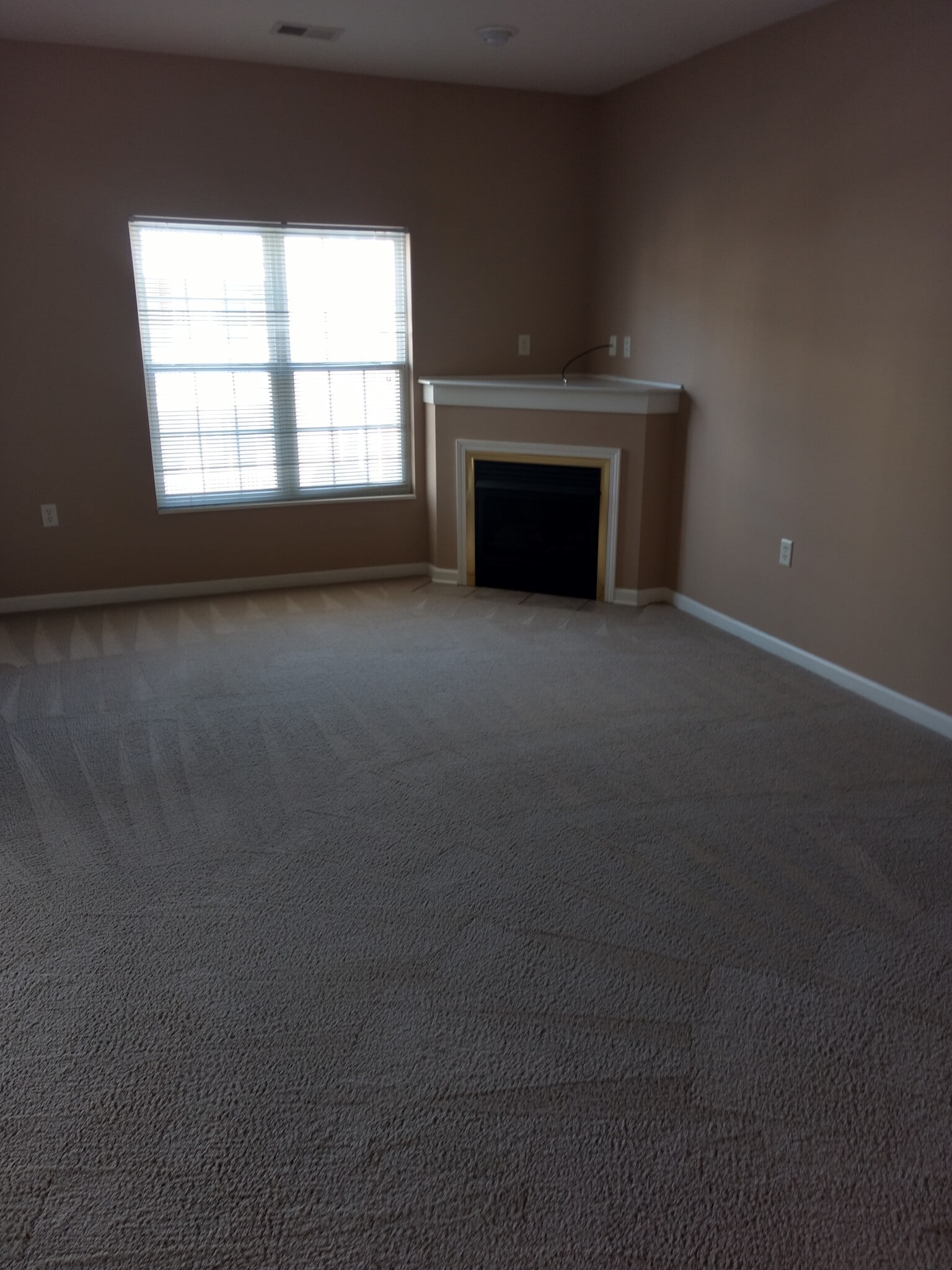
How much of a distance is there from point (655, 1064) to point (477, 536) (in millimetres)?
3631

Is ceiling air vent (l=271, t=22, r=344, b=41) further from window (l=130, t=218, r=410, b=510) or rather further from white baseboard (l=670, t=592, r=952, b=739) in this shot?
white baseboard (l=670, t=592, r=952, b=739)

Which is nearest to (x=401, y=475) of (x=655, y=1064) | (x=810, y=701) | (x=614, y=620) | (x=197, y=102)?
(x=614, y=620)

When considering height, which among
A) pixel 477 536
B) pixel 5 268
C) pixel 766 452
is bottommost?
pixel 477 536

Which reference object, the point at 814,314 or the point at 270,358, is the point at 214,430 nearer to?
the point at 270,358

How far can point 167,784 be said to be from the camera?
9.97 ft

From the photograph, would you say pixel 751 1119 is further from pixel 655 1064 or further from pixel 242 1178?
pixel 242 1178

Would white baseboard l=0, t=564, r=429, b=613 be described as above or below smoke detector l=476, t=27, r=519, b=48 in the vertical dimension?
below

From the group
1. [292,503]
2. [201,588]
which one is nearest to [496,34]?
[292,503]

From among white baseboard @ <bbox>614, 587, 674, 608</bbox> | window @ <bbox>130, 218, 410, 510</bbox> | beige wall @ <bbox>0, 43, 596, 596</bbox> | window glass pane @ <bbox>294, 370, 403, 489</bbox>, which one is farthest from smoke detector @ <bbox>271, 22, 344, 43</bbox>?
white baseboard @ <bbox>614, 587, 674, 608</bbox>

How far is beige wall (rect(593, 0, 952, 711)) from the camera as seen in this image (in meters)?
3.30

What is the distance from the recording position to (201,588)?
16.7ft

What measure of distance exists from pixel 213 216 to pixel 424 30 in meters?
1.33

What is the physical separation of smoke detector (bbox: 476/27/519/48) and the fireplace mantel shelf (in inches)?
58.5

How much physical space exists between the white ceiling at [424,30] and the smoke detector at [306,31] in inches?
1.4
